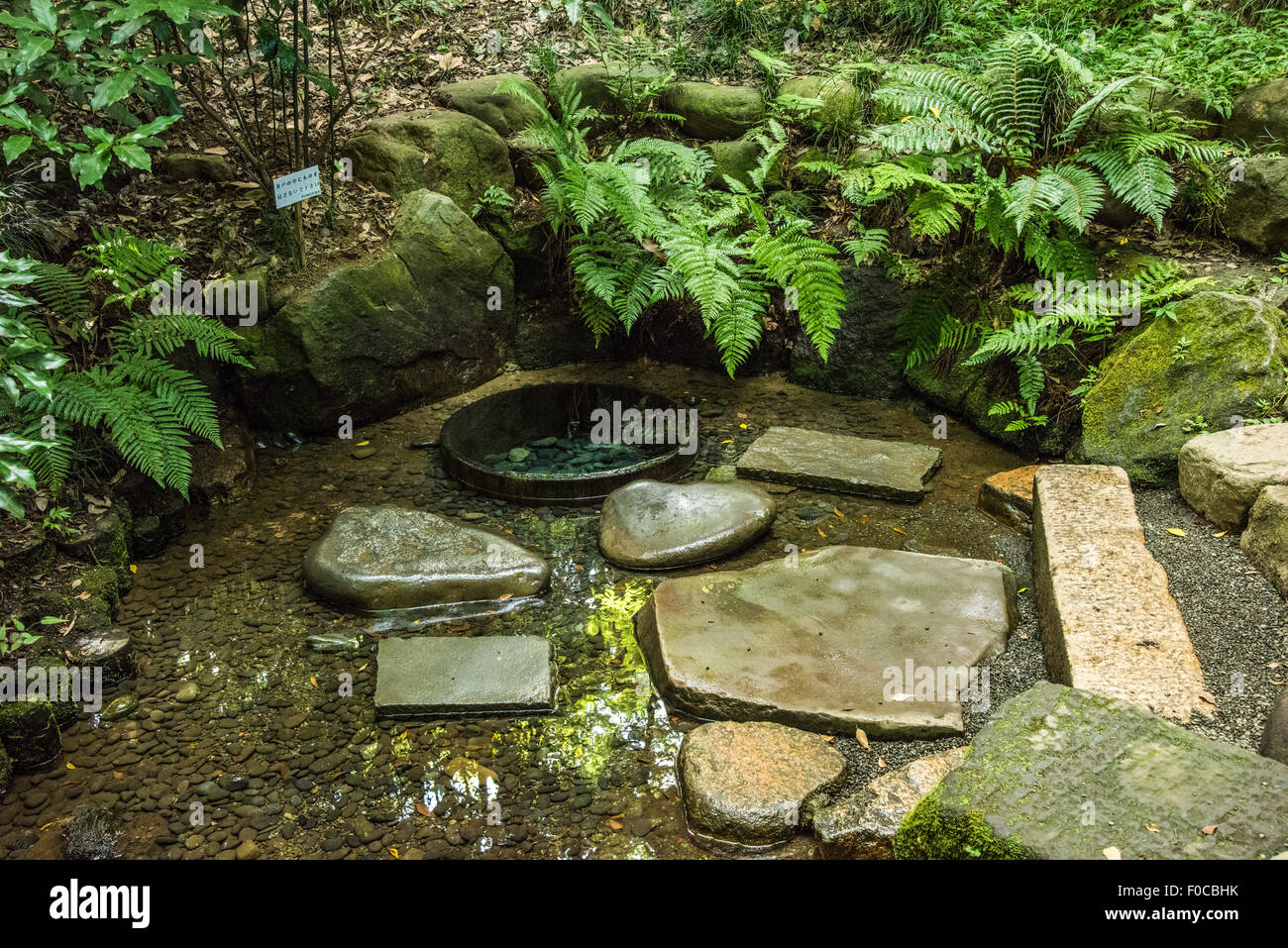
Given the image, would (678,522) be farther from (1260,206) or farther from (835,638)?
(1260,206)

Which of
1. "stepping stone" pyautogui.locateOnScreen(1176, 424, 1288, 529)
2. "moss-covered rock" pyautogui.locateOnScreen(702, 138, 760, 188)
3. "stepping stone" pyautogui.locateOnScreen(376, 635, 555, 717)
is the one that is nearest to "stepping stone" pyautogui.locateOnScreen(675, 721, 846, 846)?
"stepping stone" pyautogui.locateOnScreen(376, 635, 555, 717)

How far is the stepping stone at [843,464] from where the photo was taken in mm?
4457

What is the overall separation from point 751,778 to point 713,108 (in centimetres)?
529

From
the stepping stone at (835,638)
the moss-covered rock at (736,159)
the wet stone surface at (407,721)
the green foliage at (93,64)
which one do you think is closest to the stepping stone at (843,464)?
the wet stone surface at (407,721)

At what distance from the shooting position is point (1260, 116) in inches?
194

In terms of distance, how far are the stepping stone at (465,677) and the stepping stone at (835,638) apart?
0.47 metres

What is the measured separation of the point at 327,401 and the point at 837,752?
11.7 feet

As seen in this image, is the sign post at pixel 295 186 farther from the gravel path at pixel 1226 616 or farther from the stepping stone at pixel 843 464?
the gravel path at pixel 1226 616

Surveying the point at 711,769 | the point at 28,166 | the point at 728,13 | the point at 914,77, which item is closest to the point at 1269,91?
the point at 914,77

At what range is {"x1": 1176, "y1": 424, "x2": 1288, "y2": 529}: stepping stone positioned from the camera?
3.39 m

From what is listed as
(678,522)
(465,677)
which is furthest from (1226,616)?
(465,677)

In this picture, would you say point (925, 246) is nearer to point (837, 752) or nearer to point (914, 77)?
point (914, 77)

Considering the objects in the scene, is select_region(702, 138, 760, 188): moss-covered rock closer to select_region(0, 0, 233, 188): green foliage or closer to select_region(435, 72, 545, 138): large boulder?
select_region(435, 72, 545, 138): large boulder

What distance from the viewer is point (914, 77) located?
17.3 feet
